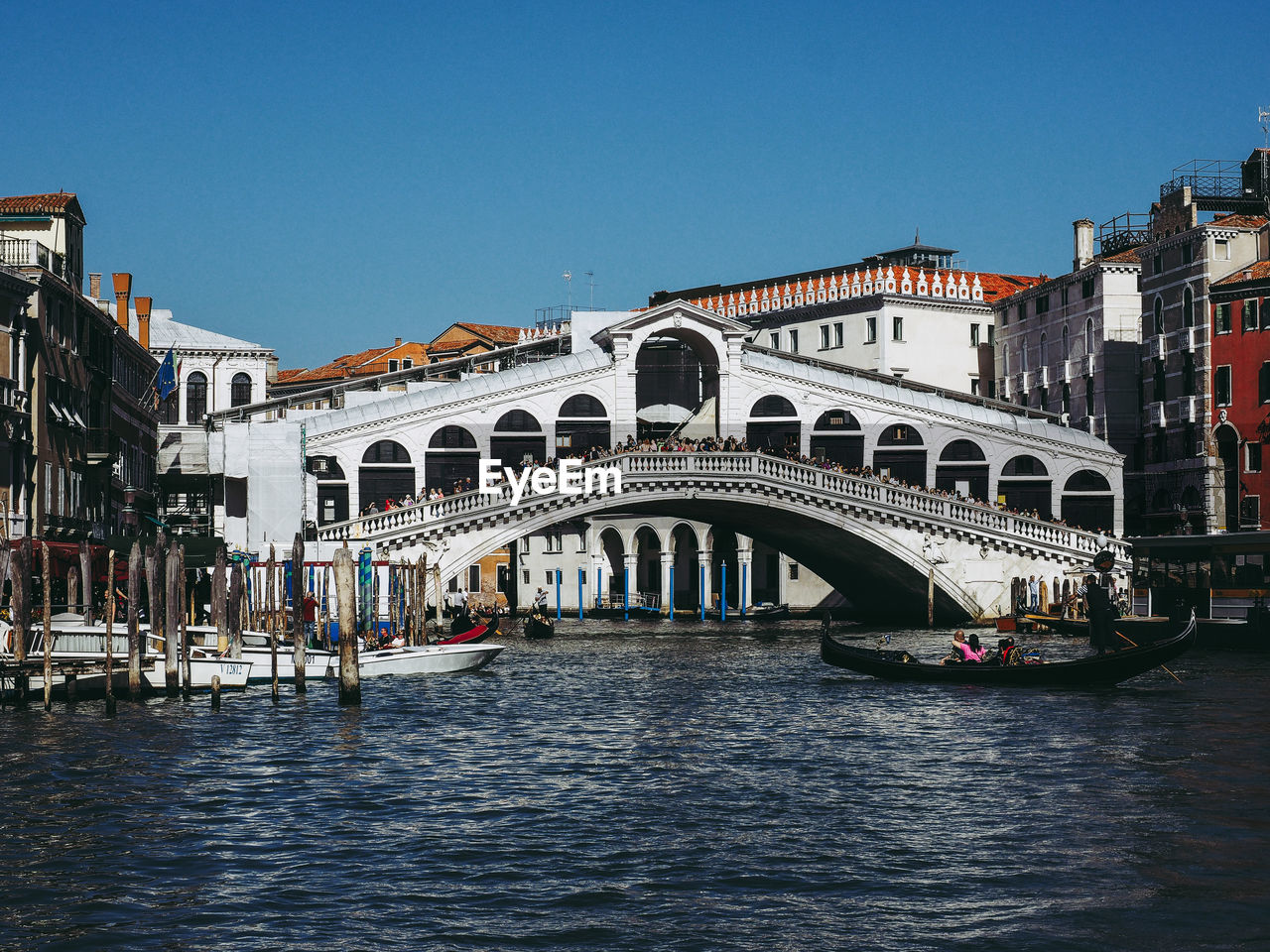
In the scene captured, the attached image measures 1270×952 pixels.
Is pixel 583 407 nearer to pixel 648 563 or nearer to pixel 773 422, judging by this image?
pixel 773 422

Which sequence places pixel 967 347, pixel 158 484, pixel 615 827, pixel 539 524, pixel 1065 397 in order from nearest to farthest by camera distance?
1. pixel 615 827
2. pixel 539 524
3. pixel 158 484
4. pixel 1065 397
5. pixel 967 347

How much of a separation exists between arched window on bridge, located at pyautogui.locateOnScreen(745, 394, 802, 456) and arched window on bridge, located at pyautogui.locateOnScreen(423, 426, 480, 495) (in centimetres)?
874

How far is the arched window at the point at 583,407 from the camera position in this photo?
52062 millimetres

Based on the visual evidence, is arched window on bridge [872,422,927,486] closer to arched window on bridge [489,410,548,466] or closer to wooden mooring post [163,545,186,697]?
arched window on bridge [489,410,548,466]

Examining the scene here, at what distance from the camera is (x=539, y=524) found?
4594 cm

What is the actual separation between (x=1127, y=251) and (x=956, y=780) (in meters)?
38.0

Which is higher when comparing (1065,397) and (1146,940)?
(1065,397)

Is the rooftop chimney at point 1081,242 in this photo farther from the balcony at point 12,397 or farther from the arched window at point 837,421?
the balcony at point 12,397

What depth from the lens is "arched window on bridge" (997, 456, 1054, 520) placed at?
2110 inches

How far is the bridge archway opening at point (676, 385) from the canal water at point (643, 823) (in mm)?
24720

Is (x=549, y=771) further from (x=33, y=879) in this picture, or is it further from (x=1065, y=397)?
(x=1065, y=397)

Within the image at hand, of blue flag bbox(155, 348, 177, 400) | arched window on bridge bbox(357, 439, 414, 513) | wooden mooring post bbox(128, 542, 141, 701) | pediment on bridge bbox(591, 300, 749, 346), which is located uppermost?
pediment on bridge bbox(591, 300, 749, 346)

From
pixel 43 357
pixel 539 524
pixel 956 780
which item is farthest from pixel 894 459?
pixel 956 780

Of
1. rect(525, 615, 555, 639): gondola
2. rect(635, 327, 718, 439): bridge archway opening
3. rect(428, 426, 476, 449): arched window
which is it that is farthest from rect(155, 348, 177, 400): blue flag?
rect(635, 327, 718, 439): bridge archway opening
